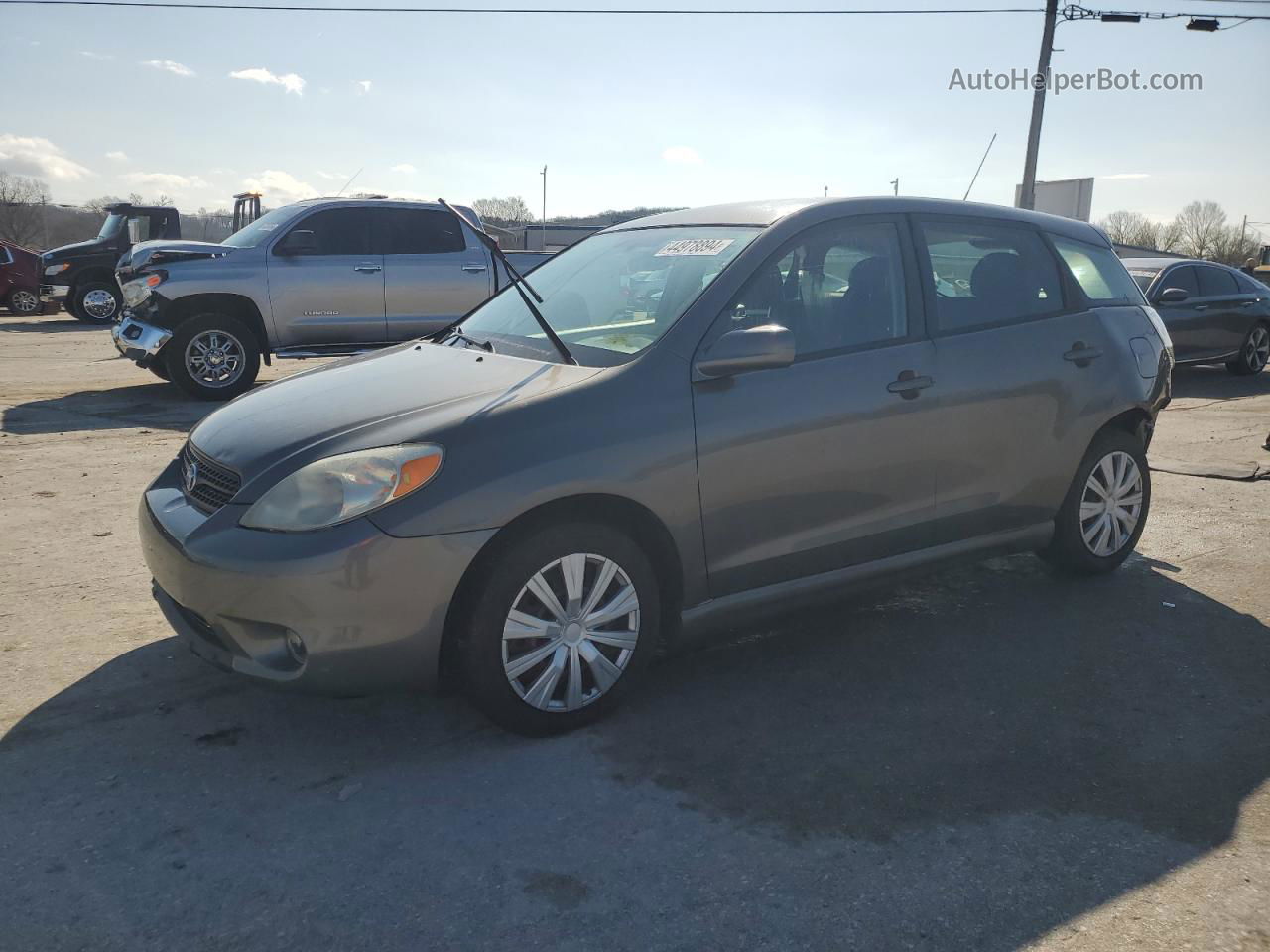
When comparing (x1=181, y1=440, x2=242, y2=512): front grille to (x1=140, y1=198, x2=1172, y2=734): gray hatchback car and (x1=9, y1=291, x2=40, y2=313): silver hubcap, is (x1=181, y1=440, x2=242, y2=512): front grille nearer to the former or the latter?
(x1=140, y1=198, x2=1172, y2=734): gray hatchback car

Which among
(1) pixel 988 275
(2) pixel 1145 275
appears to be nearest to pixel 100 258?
(2) pixel 1145 275

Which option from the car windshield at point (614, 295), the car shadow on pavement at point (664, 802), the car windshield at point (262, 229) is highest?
the car windshield at point (262, 229)

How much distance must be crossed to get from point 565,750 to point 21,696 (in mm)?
1940

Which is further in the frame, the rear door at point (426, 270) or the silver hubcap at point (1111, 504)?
the rear door at point (426, 270)

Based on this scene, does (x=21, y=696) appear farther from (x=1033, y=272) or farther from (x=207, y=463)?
Answer: (x=1033, y=272)

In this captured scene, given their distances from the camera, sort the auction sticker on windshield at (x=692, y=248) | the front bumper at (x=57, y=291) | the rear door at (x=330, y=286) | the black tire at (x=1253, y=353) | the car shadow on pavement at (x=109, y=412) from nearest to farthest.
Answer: the auction sticker on windshield at (x=692, y=248) < the car shadow on pavement at (x=109, y=412) < the rear door at (x=330, y=286) < the black tire at (x=1253, y=353) < the front bumper at (x=57, y=291)

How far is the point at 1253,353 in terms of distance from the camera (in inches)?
556

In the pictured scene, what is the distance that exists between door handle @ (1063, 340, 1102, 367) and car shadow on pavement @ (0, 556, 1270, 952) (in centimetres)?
132

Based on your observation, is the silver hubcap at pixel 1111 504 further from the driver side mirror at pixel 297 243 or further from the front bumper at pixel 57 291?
the front bumper at pixel 57 291

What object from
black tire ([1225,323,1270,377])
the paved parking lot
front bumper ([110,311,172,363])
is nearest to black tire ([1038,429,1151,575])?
the paved parking lot

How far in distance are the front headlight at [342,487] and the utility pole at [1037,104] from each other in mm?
21759

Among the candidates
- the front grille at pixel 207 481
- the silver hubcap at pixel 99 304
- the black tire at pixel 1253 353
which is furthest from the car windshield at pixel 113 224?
the black tire at pixel 1253 353

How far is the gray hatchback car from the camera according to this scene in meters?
3.18

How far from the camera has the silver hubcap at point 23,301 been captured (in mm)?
21672
